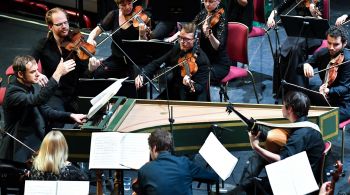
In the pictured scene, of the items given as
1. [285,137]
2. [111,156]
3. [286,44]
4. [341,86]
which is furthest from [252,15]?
[111,156]

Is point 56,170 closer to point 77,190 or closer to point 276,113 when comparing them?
point 77,190

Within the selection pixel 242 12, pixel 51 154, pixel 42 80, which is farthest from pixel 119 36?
pixel 51 154

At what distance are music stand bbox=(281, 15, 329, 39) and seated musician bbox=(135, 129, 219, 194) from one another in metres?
3.14

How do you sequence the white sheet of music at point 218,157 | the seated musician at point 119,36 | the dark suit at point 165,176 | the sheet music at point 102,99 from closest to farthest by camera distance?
1. the dark suit at point 165,176
2. the white sheet of music at point 218,157
3. the sheet music at point 102,99
4. the seated musician at point 119,36

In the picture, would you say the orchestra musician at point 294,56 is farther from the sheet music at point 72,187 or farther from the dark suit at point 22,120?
the sheet music at point 72,187

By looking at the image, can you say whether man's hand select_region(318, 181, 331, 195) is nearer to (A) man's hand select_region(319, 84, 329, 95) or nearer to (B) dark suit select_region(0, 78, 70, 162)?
(A) man's hand select_region(319, 84, 329, 95)

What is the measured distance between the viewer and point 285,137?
651 centimetres

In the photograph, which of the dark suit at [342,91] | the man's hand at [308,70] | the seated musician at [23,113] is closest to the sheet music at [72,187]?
the seated musician at [23,113]

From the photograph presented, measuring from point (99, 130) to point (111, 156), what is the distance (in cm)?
61

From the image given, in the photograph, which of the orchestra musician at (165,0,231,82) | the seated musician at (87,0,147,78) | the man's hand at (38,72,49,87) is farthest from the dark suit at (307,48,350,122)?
the man's hand at (38,72,49,87)

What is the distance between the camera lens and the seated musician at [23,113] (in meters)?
7.05

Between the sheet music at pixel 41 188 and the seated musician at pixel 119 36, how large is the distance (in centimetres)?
342

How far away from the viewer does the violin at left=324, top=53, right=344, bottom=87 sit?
8227 millimetres

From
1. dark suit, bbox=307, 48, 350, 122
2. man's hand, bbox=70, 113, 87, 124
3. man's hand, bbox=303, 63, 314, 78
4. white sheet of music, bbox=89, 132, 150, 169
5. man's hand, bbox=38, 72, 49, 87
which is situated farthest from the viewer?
man's hand, bbox=303, 63, 314, 78
